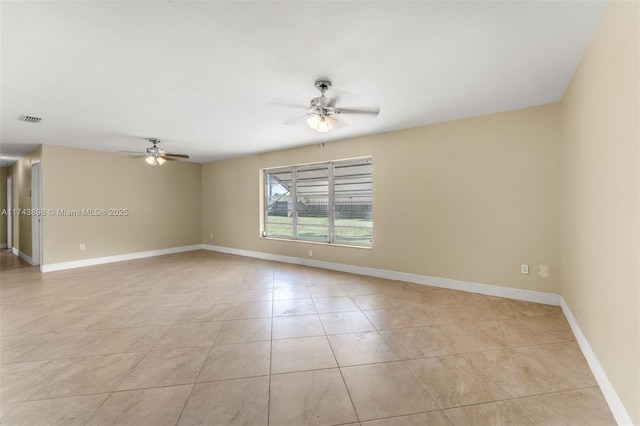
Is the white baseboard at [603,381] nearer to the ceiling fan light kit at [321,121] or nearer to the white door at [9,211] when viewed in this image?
the ceiling fan light kit at [321,121]

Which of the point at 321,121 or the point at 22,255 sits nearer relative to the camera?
the point at 321,121

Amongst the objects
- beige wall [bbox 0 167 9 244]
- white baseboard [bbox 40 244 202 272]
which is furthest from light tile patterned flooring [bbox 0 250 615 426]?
beige wall [bbox 0 167 9 244]

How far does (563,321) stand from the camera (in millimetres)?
2820

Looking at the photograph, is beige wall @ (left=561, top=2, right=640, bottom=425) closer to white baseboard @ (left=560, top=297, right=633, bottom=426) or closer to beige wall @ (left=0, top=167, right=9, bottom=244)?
white baseboard @ (left=560, top=297, right=633, bottom=426)

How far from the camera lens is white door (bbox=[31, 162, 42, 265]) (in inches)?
211

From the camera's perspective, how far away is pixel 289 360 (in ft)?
7.23

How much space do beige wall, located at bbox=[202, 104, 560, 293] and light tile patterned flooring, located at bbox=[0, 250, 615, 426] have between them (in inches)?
21.4

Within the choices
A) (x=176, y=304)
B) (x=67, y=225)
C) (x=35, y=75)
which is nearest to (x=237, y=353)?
(x=176, y=304)

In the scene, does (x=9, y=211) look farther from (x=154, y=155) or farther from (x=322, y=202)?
(x=322, y=202)

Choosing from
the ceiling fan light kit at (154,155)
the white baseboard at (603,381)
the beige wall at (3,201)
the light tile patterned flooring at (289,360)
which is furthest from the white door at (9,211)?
the white baseboard at (603,381)

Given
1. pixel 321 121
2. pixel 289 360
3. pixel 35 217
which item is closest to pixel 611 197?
pixel 321 121

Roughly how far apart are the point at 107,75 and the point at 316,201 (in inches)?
154

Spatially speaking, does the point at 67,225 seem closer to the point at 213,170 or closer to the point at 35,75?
the point at 213,170

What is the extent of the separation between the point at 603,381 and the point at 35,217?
8758 millimetres
